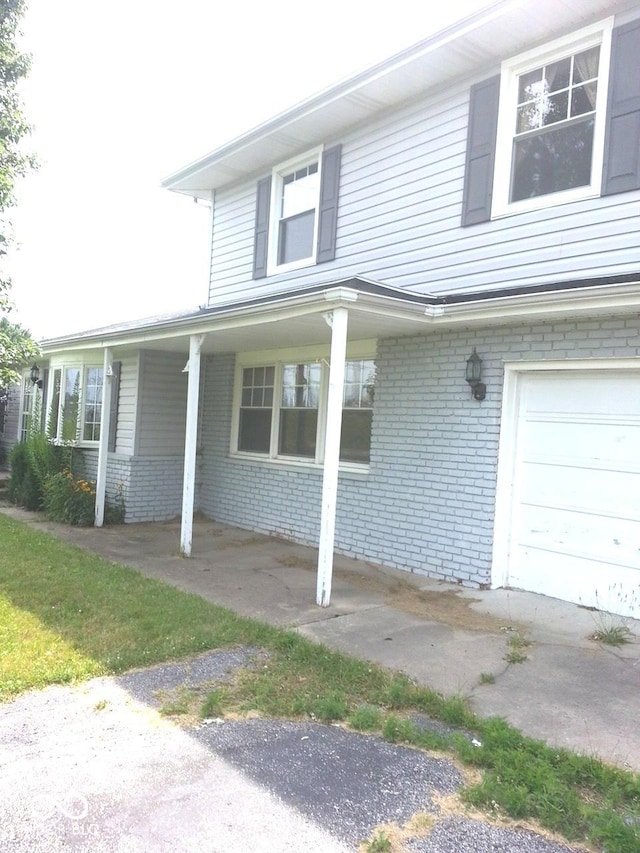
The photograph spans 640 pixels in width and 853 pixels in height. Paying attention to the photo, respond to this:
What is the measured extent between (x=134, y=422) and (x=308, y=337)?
146 inches

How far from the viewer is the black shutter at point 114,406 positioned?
10.9 metres

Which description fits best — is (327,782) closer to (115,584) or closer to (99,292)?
(115,584)

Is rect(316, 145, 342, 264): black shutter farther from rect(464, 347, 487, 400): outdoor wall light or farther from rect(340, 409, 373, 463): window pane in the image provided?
rect(464, 347, 487, 400): outdoor wall light

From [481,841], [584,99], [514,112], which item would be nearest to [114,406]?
[514,112]

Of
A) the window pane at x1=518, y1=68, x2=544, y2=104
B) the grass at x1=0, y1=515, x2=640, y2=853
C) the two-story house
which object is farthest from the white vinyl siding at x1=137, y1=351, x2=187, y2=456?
the window pane at x1=518, y1=68, x2=544, y2=104

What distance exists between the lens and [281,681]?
4188 mm

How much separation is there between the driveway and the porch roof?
11.8 feet

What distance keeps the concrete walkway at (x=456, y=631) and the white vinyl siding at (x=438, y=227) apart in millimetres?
3076

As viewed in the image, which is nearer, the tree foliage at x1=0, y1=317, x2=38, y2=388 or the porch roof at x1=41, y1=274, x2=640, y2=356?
the porch roof at x1=41, y1=274, x2=640, y2=356

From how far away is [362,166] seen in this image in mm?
8242

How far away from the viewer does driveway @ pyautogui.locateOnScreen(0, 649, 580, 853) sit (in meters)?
2.61

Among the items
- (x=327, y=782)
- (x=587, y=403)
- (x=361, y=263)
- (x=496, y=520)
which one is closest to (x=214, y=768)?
(x=327, y=782)

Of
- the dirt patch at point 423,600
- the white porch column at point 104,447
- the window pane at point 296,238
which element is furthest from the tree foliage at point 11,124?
the dirt patch at point 423,600

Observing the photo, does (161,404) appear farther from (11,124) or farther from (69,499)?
(11,124)
